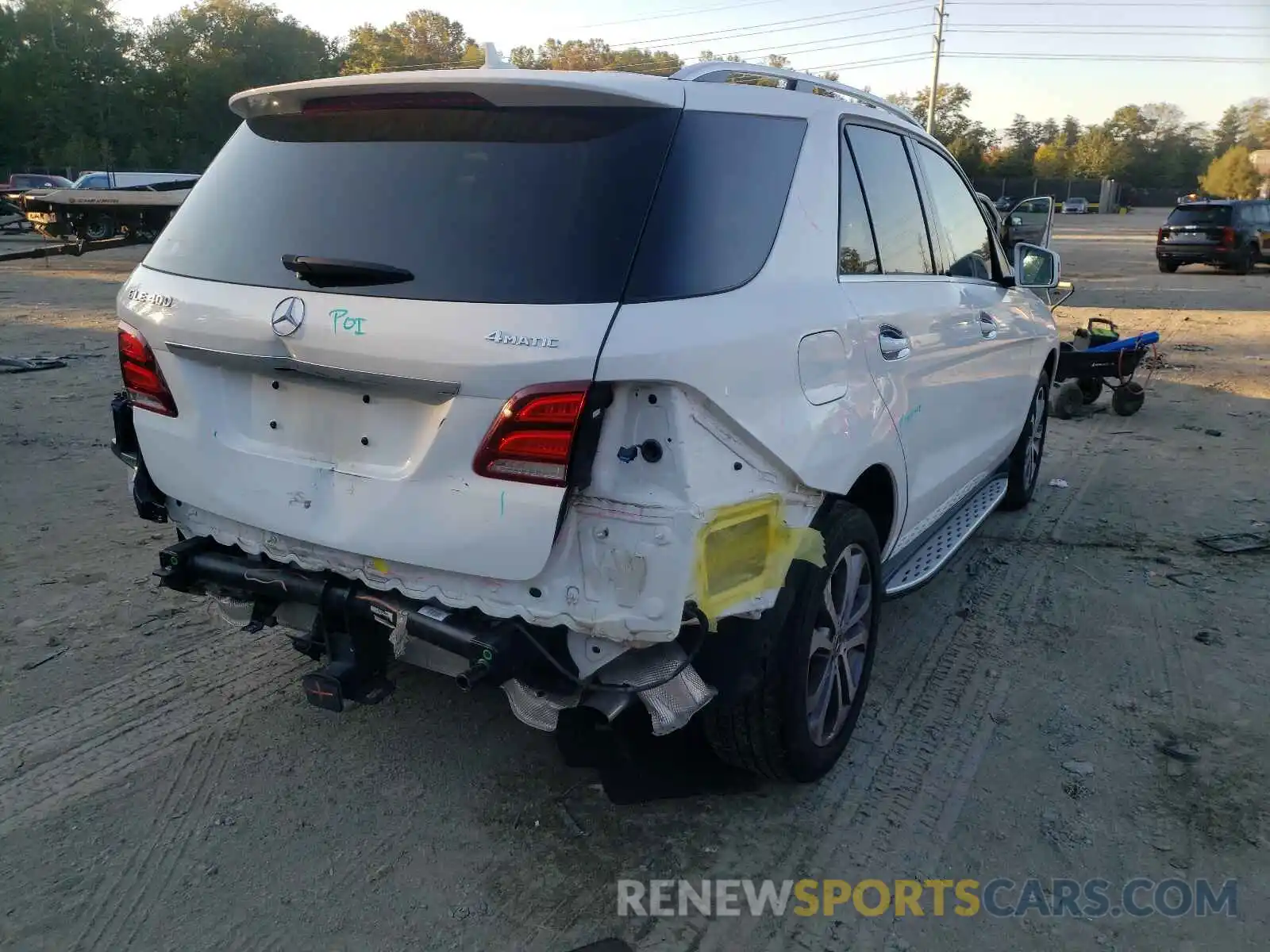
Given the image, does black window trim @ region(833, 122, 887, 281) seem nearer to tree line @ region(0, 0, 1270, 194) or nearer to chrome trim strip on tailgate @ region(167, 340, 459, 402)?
chrome trim strip on tailgate @ region(167, 340, 459, 402)

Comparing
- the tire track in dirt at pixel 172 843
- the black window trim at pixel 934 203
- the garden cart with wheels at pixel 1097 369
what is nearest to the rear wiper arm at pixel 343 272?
the tire track in dirt at pixel 172 843

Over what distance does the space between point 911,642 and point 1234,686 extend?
1.21 metres

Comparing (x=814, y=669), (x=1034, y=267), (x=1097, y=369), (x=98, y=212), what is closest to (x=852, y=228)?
(x=814, y=669)

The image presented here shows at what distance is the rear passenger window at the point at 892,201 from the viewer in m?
3.41

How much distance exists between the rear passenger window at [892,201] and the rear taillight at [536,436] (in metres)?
1.63

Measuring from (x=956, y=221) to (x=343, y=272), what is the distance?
296cm

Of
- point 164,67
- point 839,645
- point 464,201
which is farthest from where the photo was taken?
point 164,67

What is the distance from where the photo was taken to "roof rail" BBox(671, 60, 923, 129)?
2.92m

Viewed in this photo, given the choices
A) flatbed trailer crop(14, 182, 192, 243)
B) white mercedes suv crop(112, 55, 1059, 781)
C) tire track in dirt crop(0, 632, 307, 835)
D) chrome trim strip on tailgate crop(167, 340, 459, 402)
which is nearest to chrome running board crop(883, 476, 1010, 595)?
white mercedes suv crop(112, 55, 1059, 781)

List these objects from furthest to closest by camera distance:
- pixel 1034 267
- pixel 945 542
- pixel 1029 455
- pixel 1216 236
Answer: pixel 1216 236
pixel 1029 455
pixel 1034 267
pixel 945 542

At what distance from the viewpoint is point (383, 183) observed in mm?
2627

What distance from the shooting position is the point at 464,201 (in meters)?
2.52

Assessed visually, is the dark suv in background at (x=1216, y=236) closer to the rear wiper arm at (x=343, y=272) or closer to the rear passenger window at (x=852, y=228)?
the rear passenger window at (x=852, y=228)

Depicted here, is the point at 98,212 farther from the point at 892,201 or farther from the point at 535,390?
the point at 535,390
